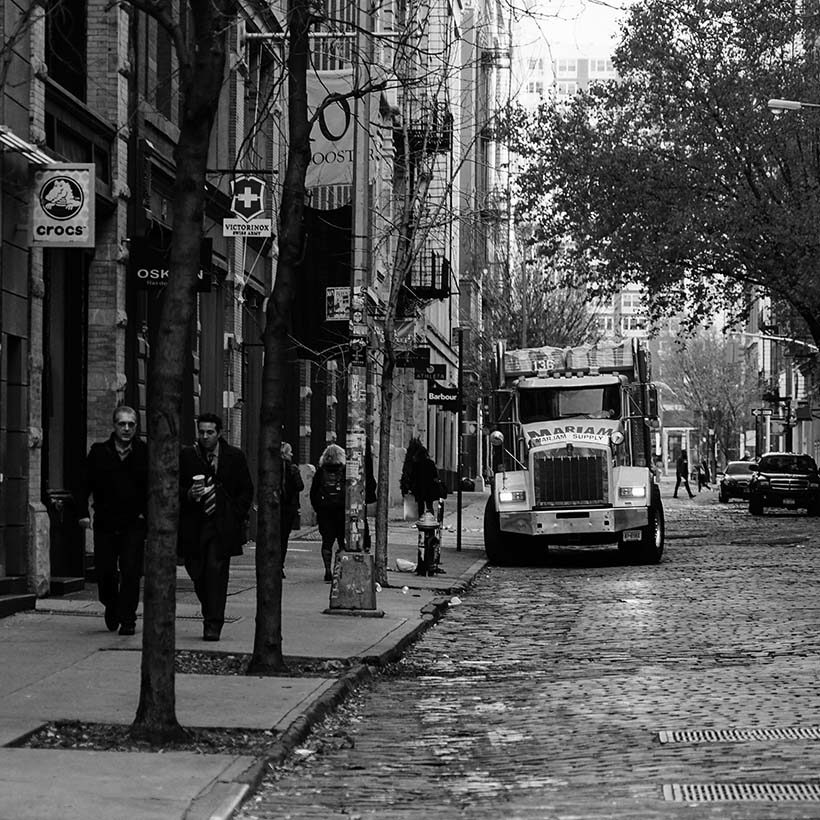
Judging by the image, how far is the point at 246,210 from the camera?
23.6 meters

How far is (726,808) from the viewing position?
25.8ft

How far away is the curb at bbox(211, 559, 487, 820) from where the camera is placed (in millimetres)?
8091

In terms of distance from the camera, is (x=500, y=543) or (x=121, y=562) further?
(x=500, y=543)

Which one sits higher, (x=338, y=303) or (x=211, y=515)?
(x=338, y=303)

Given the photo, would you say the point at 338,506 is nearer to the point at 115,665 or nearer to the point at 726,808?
the point at 115,665

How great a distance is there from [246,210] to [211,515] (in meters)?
9.80

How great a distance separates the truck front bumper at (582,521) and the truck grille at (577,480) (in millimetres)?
145

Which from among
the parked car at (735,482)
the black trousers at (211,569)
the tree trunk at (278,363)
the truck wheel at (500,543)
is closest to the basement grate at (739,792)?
the tree trunk at (278,363)

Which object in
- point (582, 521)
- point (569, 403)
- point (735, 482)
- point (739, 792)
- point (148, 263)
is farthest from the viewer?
point (735, 482)

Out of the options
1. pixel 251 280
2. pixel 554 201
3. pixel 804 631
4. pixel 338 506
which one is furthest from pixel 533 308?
pixel 804 631

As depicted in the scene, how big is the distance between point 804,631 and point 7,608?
7.15 m

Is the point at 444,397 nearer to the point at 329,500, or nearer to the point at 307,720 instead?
the point at 329,500

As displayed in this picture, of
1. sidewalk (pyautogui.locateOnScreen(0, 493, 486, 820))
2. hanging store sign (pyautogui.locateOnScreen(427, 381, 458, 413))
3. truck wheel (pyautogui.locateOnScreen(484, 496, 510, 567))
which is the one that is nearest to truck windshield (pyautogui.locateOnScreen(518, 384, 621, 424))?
truck wheel (pyautogui.locateOnScreen(484, 496, 510, 567))

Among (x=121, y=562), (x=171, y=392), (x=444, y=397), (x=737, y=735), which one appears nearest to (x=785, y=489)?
(x=444, y=397)
